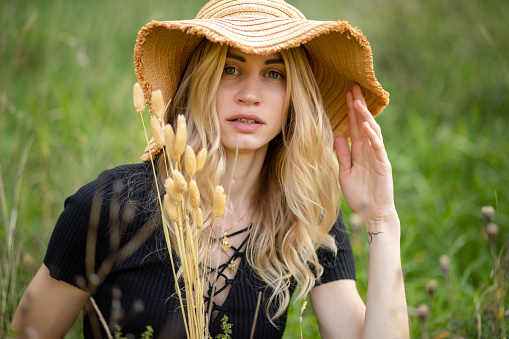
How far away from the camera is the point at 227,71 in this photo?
207 cm

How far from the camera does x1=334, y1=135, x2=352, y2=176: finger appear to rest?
89.4 inches

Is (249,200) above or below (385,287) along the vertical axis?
above

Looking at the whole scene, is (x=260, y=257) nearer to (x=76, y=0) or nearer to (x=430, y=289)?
(x=430, y=289)

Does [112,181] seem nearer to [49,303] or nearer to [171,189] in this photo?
[49,303]

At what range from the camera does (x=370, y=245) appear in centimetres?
206

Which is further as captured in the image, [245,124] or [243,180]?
[243,180]

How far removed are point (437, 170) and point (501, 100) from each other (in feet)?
3.93

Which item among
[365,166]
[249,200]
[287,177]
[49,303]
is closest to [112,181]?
[49,303]

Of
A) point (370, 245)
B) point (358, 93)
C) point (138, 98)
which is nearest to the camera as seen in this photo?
point (138, 98)

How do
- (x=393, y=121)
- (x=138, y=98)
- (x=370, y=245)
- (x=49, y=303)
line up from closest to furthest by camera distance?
(x=138, y=98)
(x=49, y=303)
(x=370, y=245)
(x=393, y=121)

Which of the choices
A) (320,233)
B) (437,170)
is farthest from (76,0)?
(320,233)

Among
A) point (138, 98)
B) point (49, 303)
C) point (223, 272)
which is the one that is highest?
point (138, 98)

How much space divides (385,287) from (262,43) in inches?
42.2

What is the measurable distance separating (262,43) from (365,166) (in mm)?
775
